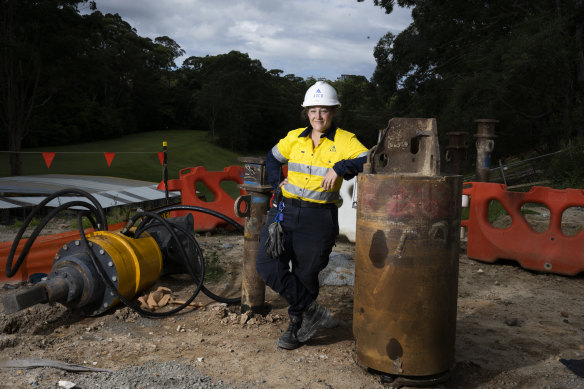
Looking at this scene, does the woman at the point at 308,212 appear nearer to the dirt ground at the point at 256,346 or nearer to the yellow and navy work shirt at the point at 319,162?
the yellow and navy work shirt at the point at 319,162

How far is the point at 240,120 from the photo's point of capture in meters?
45.4

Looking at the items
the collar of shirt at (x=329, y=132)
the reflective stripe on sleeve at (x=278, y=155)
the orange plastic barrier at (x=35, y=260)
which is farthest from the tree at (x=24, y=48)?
the collar of shirt at (x=329, y=132)

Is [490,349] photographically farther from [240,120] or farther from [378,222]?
[240,120]

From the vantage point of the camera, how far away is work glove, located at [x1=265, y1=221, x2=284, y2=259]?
12.6ft

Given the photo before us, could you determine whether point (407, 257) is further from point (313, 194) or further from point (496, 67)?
point (496, 67)

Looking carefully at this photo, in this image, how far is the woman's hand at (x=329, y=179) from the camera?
378 cm

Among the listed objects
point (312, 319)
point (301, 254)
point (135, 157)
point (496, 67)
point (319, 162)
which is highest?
point (496, 67)

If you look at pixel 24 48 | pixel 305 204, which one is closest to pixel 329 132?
pixel 305 204

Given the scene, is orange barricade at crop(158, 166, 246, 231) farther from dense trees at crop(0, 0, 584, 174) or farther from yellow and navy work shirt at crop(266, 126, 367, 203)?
dense trees at crop(0, 0, 584, 174)

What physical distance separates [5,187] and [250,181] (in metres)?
10.7

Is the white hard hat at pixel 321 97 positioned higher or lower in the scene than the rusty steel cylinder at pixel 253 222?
higher

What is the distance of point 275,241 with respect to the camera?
12.7ft

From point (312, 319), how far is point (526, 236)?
12.1 feet

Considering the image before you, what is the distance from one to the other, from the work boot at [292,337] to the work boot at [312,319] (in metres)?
0.09
